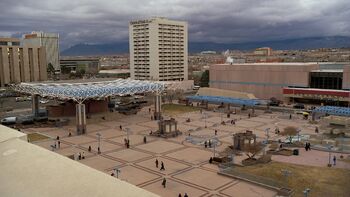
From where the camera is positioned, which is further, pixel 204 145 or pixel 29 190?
pixel 204 145

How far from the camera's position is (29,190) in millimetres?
10117

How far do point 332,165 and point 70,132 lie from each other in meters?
38.7

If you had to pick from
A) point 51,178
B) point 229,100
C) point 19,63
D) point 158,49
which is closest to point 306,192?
point 51,178

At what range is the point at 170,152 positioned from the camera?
4391 centimetres

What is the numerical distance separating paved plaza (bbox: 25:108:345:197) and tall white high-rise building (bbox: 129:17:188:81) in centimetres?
6627

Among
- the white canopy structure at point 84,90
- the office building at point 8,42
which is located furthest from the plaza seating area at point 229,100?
the office building at point 8,42

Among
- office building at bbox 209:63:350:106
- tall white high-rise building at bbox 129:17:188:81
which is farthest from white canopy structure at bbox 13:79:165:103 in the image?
tall white high-rise building at bbox 129:17:188:81

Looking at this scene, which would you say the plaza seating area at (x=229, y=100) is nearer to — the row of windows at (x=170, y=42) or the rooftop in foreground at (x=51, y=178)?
the row of windows at (x=170, y=42)

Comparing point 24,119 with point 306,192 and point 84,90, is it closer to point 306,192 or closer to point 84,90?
point 84,90

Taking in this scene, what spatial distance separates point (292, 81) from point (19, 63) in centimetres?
9871

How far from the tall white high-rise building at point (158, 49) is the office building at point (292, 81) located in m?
43.5

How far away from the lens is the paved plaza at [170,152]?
32.1 metres

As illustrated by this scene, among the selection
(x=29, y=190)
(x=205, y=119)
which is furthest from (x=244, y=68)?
(x=29, y=190)

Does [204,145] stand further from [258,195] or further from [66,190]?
[66,190]
